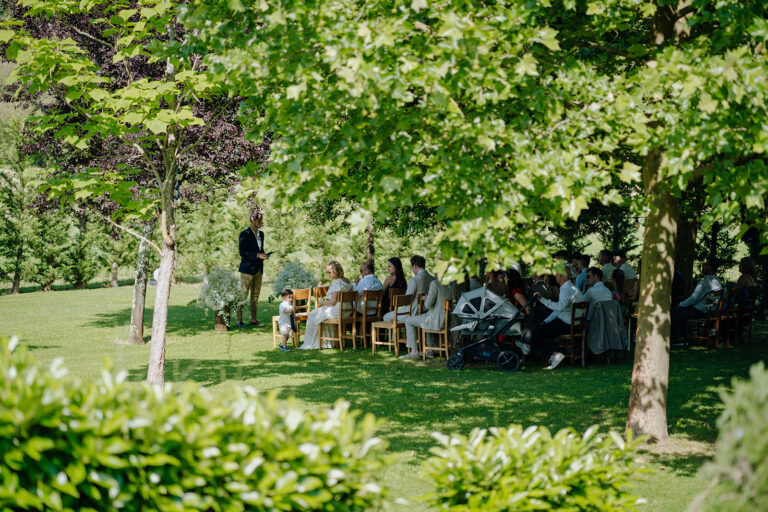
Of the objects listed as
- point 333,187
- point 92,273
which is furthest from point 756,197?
point 92,273

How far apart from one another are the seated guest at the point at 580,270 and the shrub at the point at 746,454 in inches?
481

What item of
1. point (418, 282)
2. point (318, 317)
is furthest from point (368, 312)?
point (418, 282)

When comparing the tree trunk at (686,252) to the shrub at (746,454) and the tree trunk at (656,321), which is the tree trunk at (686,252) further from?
the shrub at (746,454)

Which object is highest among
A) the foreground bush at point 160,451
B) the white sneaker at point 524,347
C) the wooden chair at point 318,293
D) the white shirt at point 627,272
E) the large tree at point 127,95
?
the large tree at point 127,95

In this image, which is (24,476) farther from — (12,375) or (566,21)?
(566,21)

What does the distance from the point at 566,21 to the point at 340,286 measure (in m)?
9.07

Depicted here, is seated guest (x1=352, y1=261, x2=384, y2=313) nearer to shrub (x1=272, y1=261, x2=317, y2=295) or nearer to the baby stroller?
shrub (x1=272, y1=261, x2=317, y2=295)

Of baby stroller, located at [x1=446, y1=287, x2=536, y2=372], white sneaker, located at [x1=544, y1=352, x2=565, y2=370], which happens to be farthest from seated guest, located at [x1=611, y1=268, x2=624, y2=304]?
baby stroller, located at [x1=446, y1=287, x2=536, y2=372]

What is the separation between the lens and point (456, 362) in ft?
39.3

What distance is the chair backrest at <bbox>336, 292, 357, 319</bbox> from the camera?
14469 mm

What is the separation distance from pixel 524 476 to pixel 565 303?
29.0 ft

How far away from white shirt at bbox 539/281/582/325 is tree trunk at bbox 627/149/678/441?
16.7 feet

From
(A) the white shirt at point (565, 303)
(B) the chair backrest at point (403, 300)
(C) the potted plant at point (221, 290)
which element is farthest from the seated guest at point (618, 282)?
(C) the potted plant at point (221, 290)

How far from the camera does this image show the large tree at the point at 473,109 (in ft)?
14.5
